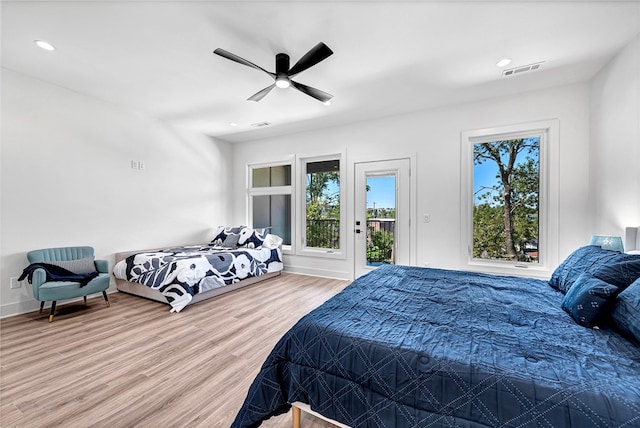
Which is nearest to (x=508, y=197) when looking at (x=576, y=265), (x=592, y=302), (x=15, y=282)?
(x=576, y=265)

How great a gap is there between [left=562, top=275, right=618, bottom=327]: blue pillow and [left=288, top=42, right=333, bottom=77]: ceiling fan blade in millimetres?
2315

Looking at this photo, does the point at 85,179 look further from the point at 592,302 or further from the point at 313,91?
the point at 592,302

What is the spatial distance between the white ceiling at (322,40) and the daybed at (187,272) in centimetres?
226

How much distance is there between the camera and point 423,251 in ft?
13.3

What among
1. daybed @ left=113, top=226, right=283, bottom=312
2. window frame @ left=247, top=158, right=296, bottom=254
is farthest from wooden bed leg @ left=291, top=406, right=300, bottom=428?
window frame @ left=247, top=158, right=296, bottom=254

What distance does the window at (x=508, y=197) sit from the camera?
136 inches

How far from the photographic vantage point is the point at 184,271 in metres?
3.33

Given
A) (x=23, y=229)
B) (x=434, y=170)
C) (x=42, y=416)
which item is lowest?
(x=42, y=416)

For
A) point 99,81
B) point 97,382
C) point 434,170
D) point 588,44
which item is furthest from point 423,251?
point 99,81

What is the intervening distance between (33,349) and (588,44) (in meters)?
5.76

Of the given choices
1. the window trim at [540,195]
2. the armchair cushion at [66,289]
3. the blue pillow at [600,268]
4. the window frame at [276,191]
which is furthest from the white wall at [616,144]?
the armchair cushion at [66,289]

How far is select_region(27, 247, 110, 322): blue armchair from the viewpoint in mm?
2873

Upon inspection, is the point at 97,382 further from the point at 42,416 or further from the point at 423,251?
the point at 423,251

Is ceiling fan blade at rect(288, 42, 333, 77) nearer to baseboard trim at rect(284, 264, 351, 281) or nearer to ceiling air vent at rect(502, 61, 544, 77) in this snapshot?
ceiling air vent at rect(502, 61, 544, 77)
